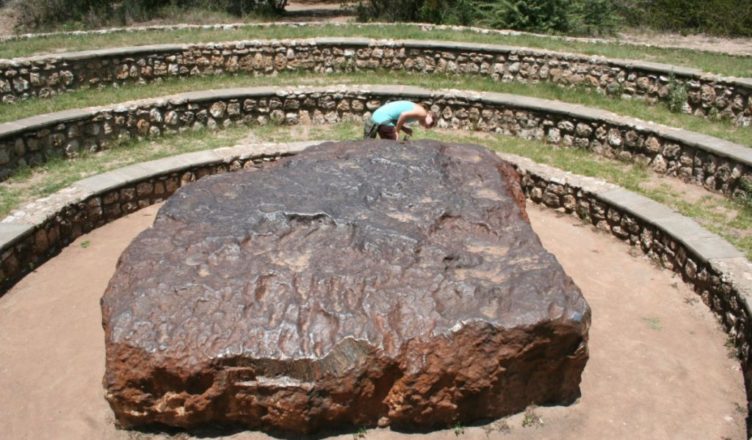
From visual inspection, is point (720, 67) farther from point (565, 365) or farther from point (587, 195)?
point (565, 365)

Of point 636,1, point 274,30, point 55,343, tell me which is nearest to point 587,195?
point 55,343

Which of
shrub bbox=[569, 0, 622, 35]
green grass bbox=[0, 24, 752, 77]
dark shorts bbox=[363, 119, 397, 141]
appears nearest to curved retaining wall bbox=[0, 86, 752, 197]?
dark shorts bbox=[363, 119, 397, 141]

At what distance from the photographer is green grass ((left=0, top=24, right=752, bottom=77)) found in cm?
1129

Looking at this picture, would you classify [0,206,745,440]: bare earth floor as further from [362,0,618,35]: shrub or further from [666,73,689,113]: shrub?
[362,0,618,35]: shrub

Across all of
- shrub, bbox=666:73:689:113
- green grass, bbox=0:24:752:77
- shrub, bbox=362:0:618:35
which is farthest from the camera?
shrub, bbox=362:0:618:35

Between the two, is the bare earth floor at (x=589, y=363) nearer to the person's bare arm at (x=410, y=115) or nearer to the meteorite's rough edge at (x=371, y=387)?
the meteorite's rough edge at (x=371, y=387)

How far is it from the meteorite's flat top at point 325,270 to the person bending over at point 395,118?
2.32m

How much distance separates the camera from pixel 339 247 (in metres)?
4.81

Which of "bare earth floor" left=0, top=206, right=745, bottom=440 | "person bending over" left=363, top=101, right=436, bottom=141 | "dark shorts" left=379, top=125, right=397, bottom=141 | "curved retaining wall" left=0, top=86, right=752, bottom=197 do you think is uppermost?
"person bending over" left=363, top=101, right=436, bottom=141

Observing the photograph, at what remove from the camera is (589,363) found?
5.25 meters

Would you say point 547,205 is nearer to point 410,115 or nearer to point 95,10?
point 410,115

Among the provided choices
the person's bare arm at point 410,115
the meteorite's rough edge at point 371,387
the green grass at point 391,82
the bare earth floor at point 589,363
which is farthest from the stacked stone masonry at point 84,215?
the green grass at point 391,82

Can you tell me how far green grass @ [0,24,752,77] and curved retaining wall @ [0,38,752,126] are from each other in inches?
A: 27.2

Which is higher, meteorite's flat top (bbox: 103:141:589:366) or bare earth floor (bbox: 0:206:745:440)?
meteorite's flat top (bbox: 103:141:589:366)
